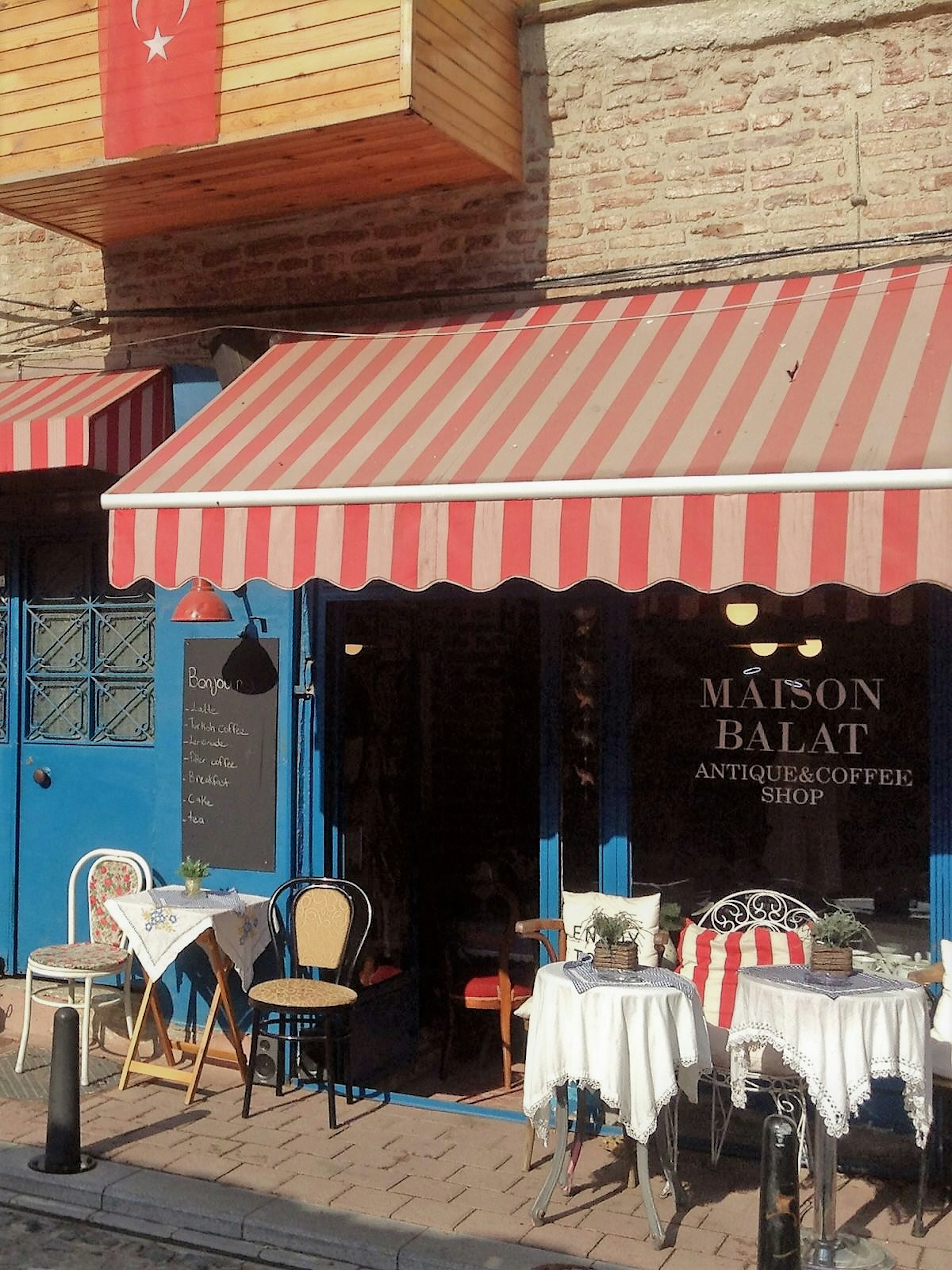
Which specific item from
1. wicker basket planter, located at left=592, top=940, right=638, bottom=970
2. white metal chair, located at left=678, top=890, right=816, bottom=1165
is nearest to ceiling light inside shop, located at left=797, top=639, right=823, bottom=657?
white metal chair, located at left=678, top=890, right=816, bottom=1165

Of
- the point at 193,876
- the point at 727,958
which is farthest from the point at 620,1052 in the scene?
the point at 193,876

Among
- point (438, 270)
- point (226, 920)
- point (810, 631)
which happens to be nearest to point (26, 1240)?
point (226, 920)

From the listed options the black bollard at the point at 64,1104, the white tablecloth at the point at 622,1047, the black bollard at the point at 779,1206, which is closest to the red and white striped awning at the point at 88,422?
the black bollard at the point at 64,1104

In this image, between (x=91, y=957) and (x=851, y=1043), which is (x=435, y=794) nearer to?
(x=91, y=957)

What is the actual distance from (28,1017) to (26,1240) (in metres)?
2.38

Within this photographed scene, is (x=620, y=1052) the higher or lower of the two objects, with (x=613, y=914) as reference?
lower

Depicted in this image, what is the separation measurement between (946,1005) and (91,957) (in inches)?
177

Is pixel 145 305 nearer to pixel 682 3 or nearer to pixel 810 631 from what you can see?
pixel 682 3

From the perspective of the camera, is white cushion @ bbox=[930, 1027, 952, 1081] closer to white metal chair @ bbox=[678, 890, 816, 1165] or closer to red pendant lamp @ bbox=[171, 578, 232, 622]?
white metal chair @ bbox=[678, 890, 816, 1165]

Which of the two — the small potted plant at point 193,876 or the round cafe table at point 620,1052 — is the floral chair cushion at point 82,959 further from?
the round cafe table at point 620,1052

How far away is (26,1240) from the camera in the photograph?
5.34 metres

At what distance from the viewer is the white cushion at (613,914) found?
6.57m

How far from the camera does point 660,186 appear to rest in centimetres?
731

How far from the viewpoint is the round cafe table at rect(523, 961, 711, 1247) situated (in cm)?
535
